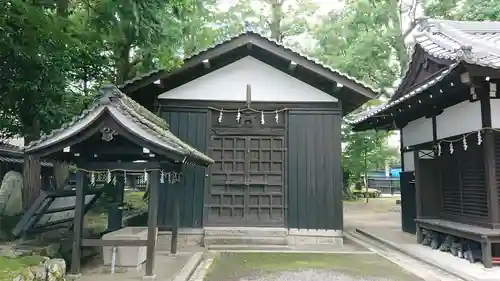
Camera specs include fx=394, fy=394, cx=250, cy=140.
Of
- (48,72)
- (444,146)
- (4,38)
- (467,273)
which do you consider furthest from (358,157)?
(4,38)

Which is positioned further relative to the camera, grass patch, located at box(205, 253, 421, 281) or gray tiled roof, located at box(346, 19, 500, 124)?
grass patch, located at box(205, 253, 421, 281)

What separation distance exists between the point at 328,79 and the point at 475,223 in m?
4.64

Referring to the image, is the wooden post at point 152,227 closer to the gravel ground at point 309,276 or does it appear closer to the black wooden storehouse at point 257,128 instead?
the gravel ground at point 309,276

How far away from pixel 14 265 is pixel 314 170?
23.0 ft

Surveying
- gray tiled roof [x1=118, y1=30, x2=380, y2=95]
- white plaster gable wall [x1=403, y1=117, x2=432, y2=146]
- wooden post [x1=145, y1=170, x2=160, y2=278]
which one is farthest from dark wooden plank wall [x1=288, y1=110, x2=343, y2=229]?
wooden post [x1=145, y1=170, x2=160, y2=278]

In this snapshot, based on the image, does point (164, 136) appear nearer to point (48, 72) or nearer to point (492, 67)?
point (48, 72)

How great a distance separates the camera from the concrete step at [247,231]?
10023 mm

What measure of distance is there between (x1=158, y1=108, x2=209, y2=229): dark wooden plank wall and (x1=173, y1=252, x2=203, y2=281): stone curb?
1.64m

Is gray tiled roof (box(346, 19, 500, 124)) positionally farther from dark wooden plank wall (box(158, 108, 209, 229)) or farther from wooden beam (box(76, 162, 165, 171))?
wooden beam (box(76, 162, 165, 171))

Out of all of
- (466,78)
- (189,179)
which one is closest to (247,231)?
(189,179)

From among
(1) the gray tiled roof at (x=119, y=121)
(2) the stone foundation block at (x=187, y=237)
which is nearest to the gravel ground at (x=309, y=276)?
(1) the gray tiled roof at (x=119, y=121)

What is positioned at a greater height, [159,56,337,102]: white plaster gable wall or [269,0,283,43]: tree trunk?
[269,0,283,43]: tree trunk

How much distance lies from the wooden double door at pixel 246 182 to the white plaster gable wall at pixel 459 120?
12.7 ft

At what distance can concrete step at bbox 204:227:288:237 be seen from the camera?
10.0 metres
